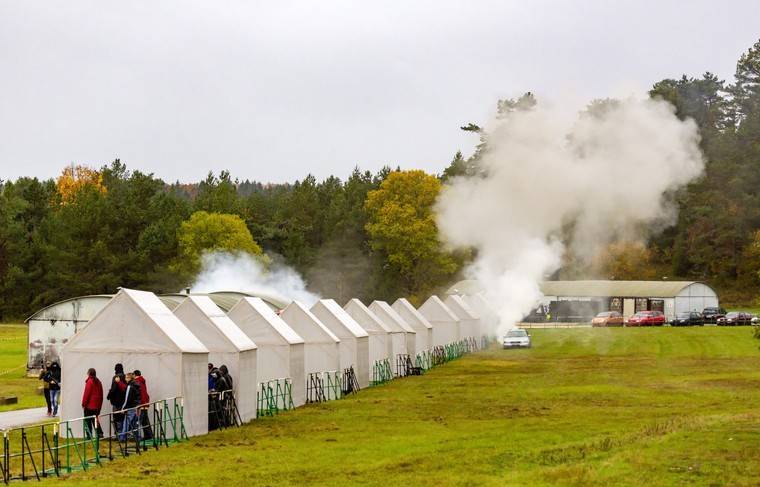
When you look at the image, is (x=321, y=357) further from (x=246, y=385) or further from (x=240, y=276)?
(x=240, y=276)

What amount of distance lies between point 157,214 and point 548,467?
9718cm

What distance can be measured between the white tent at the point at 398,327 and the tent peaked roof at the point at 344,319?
21.3 feet

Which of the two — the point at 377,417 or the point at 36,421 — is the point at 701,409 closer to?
the point at 377,417

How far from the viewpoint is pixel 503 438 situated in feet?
92.1

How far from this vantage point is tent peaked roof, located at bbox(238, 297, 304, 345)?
38594mm

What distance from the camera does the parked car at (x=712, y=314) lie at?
326 ft

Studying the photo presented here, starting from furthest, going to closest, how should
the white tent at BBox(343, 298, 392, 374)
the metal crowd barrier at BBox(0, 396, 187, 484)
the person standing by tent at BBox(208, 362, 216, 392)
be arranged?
1. the white tent at BBox(343, 298, 392, 374)
2. the person standing by tent at BBox(208, 362, 216, 392)
3. the metal crowd barrier at BBox(0, 396, 187, 484)

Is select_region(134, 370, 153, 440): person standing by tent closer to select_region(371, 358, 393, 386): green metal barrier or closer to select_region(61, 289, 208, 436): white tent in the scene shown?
select_region(61, 289, 208, 436): white tent

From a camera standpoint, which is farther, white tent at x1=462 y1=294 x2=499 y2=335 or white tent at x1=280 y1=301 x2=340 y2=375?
white tent at x1=462 y1=294 x2=499 y2=335

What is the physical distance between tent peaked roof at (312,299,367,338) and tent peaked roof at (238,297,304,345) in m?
5.97

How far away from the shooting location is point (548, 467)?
22.9 m

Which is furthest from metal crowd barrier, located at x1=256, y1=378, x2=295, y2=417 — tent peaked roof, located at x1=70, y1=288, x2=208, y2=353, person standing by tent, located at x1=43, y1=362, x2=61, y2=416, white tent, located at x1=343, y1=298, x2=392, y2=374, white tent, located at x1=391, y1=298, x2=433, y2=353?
white tent, located at x1=391, y1=298, x2=433, y2=353

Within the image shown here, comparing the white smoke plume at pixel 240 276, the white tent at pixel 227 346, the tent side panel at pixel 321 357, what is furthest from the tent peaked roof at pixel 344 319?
the white smoke plume at pixel 240 276

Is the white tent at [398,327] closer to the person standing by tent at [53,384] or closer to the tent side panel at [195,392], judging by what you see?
the person standing by tent at [53,384]
